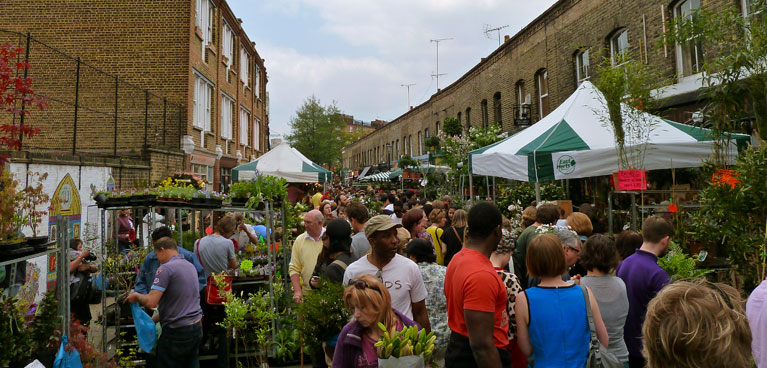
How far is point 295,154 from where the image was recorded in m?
13.8

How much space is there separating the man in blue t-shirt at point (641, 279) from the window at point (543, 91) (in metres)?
14.5

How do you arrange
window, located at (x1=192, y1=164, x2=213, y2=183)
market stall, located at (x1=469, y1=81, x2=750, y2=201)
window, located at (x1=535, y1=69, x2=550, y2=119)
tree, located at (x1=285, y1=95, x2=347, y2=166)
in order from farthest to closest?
tree, located at (x1=285, y1=95, x2=347, y2=166) → window, located at (x1=535, y1=69, x2=550, y2=119) → window, located at (x1=192, y1=164, x2=213, y2=183) → market stall, located at (x1=469, y1=81, x2=750, y2=201)

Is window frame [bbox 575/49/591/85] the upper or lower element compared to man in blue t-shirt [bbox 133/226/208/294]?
upper

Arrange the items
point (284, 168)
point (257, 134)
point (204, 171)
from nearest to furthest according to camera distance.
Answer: point (284, 168) < point (204, 171) < point (257, 134)

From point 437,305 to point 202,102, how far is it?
53.5 ft

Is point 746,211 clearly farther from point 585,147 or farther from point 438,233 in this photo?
point 438,233

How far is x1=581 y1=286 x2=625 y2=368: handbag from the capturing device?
8.64 ft

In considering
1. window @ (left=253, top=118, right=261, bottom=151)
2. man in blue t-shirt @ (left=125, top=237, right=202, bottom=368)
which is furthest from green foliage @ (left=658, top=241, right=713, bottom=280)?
window @ (left=253, top=118, right=261, bottom=151)

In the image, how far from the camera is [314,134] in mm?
39625

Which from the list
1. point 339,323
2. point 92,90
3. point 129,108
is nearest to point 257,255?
point 339,323

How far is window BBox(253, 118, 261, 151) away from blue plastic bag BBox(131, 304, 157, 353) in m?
25.0

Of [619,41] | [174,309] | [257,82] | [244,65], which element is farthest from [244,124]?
[174,309]

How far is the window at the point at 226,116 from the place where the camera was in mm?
20875

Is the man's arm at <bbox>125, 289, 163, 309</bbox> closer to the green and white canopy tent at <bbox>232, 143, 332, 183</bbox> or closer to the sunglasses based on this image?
the sunglasses
